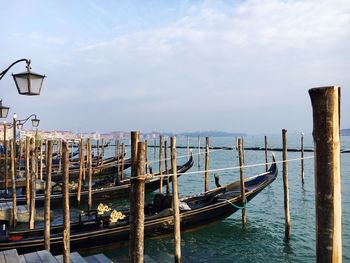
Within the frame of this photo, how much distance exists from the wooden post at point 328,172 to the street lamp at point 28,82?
3.21 meters

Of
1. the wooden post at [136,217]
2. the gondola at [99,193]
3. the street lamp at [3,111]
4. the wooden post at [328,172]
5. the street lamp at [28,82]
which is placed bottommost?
the gondola at [99,193]

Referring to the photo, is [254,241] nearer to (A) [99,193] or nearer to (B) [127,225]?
(B) [127,225]

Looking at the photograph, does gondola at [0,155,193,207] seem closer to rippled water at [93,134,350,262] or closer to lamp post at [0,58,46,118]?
rippled water at [93,134,350,262]

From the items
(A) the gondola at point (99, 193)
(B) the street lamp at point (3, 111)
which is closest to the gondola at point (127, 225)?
(B) the street lamp at point (3, 111)

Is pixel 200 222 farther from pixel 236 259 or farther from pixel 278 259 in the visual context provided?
pixel 278 259

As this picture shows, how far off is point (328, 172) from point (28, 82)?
3437 mm

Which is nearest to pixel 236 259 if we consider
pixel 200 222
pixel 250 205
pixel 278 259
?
pixel 278 259

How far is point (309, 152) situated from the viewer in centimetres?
3962

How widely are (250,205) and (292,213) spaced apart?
1810mm

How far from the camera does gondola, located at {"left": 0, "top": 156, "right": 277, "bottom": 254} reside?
6.52 m

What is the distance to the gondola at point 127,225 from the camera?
6.52 meters

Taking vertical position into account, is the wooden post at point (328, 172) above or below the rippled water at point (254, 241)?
above

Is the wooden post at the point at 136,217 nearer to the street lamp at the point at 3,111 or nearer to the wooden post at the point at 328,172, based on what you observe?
the wooden post at the point at 328,172

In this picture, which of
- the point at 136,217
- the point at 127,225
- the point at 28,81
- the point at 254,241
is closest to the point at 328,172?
the point at 136,217
